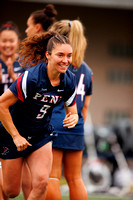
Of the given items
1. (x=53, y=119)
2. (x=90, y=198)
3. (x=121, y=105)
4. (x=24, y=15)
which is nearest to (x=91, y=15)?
(x=24, y=15)

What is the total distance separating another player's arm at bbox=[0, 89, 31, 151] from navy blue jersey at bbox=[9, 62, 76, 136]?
0.06 m

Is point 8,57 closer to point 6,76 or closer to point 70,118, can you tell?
point 6,76

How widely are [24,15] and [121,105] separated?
5.22 metres

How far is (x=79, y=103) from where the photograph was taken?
459 centimetres

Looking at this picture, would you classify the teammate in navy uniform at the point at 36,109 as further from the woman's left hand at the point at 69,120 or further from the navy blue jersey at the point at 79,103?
the navy blue jersey at the point at 79,103

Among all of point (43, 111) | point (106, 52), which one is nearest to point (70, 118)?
point (43, 111)

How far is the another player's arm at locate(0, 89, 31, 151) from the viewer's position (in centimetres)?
371

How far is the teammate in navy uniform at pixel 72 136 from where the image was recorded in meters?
4.41

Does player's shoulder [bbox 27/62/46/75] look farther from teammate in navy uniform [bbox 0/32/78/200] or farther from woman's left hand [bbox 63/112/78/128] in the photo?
woman's left hand [bbox 63/112/78/128]

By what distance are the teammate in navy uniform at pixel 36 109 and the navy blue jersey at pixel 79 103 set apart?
0.24 meters

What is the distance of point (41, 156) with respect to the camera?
403 cm

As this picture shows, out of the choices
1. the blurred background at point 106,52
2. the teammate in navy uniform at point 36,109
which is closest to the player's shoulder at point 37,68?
the teammate in navy uniform at point 36,109

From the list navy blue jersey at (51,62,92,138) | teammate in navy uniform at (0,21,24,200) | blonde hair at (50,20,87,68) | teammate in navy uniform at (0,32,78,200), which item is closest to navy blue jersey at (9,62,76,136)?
teammate in navy uniform at (0,32,78,200)

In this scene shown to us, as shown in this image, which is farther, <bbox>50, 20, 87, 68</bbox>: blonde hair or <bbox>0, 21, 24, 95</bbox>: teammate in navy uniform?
<bbox>0, 21, 24, 95</bbox>: teammate in navy uniform
